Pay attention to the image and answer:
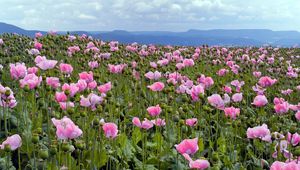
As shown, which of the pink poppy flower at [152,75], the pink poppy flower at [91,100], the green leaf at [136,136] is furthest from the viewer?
the pink poppy flower at [152,75]

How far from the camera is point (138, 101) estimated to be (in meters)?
6.60

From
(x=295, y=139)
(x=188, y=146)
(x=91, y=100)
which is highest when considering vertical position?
(x=91, y=100)

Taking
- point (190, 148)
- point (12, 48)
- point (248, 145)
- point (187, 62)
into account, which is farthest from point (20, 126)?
point (12, 48)

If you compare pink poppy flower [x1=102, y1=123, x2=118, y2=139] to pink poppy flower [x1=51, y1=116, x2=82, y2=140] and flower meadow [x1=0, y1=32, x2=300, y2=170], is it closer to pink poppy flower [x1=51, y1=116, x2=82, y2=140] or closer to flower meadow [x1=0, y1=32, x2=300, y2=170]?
flower meadow [x1=0, y1=32, x2=300, y2=170]

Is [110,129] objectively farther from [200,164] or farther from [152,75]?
[152,75]

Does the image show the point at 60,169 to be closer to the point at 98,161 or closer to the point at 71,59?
the point at 98,161

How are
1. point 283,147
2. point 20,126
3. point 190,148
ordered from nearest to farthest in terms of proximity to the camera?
point 190,148, point 283,147, point 20,126

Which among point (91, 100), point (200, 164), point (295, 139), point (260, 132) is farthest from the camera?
point (91, 100)

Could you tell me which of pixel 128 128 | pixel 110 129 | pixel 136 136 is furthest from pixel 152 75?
pixel 110 129

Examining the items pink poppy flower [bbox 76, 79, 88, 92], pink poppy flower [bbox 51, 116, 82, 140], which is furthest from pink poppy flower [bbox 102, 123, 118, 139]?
pink poppy flower [bbox 76, 79, 88, 92]

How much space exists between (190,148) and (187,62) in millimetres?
4453

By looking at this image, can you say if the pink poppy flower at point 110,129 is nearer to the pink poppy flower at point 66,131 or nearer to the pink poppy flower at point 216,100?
the pink poppy flower at point 66,131

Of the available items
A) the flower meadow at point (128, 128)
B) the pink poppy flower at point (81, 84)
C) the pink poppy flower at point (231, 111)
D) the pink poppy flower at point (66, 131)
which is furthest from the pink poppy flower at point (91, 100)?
the pink poppy flower at point (231, 111)

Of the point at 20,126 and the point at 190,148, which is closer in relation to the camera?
the point at 190,148
